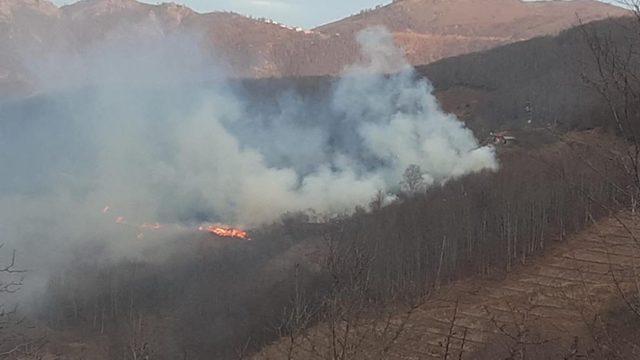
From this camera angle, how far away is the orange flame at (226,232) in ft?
185

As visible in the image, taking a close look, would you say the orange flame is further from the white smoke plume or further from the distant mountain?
the distant mountain

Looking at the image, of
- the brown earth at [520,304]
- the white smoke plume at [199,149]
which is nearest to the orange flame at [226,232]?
the white smoke plume at [199,149]

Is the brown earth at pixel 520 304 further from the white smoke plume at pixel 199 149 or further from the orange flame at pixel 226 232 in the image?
the orange flame at pixel 226 232

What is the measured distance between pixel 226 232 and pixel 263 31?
103 m

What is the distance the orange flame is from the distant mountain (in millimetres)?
58085

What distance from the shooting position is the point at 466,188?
A: 4744cm

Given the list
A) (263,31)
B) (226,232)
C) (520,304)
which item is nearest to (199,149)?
Answer: (226,232)

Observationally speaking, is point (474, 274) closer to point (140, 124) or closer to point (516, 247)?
point (516, 247)

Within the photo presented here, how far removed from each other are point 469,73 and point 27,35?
266 ft

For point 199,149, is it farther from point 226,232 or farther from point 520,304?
point 520,304

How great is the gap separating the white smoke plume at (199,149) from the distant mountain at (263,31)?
1215 inches

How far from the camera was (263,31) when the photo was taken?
153 m

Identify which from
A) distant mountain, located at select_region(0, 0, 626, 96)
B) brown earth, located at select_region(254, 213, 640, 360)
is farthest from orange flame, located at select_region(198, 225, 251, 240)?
distant mountain, located at select_region(0, 0, 626, 96)

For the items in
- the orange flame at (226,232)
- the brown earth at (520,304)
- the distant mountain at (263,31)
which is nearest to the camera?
the brown earth at (520,304)
